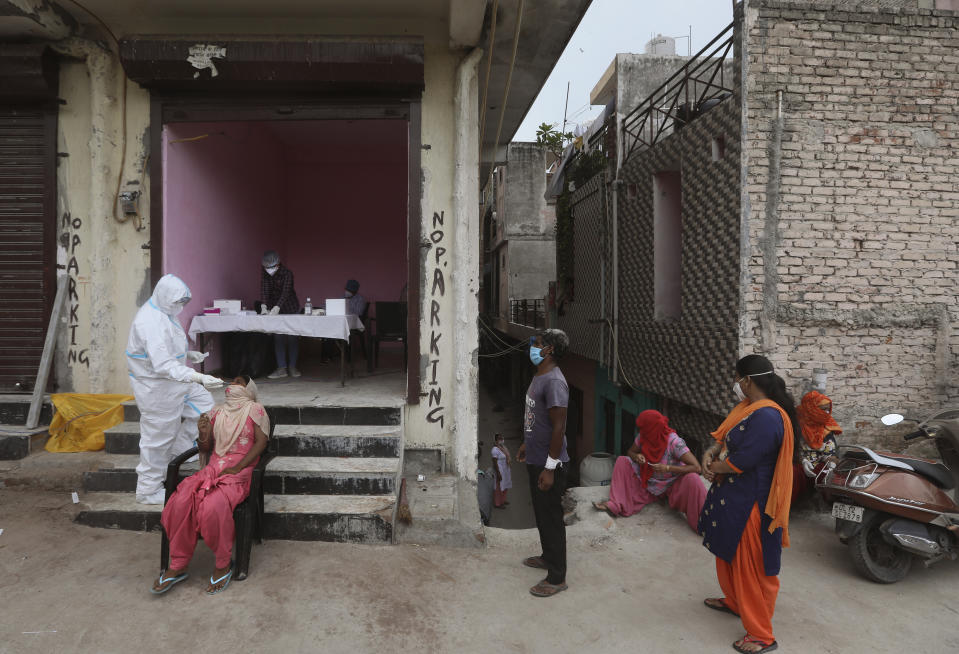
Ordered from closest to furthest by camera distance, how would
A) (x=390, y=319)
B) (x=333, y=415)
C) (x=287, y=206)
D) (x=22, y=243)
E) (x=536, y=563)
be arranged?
(x=536, y=563) < (x=333, y=415) < (x=22, y=243) < (x=390, y=319) < (x=287, y=206)

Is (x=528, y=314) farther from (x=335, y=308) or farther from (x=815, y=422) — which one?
(x=815, y=422)

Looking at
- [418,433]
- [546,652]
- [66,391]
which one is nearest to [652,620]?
[546,652]

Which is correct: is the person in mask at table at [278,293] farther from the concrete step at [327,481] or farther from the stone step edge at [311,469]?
the concrete step at [327,481]

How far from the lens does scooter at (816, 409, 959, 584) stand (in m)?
4.04

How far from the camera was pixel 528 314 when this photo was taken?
658 inches

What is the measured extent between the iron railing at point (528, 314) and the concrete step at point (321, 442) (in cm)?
993

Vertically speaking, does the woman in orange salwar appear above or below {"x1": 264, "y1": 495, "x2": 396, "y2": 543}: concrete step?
above

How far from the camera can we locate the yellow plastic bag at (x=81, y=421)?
5.19 m

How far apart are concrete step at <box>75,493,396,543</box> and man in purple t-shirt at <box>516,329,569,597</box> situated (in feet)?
4.04

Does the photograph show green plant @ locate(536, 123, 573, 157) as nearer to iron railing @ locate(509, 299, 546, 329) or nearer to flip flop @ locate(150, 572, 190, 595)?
iron railing @ locate(509, 299, 546, 329)

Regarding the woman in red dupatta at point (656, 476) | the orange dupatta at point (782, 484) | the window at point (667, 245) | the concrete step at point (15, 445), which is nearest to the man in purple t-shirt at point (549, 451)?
the orange dupatta at point (782, 484)

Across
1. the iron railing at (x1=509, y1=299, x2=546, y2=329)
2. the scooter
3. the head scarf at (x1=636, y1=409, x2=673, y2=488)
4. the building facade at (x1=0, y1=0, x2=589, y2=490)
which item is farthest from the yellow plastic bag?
the iron railing at (x1=509, y1=299, x2=546, y2=329)

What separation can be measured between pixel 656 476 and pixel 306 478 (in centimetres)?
323

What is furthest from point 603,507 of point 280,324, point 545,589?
point 280,324
